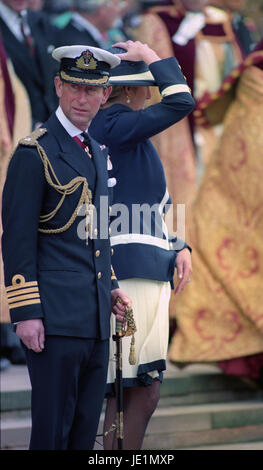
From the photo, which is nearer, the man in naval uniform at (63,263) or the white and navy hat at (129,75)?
the man in naval uniform at (63,263)

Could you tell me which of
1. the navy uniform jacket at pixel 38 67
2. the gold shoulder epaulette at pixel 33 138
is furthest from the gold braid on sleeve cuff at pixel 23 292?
the navy uniform jacket at pixel 38 67

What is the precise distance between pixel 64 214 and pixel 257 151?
9.56 ft

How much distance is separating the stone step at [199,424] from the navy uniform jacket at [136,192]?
1.53m

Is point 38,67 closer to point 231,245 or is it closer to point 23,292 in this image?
point 231,245

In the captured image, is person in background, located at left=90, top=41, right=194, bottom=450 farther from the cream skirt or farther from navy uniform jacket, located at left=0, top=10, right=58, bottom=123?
navy uniform jacket, located at left=0, top=10, right=58, bottom=123

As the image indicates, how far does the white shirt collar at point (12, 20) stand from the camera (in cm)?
621

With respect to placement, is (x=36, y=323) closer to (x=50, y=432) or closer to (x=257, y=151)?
(x=50, y=432)

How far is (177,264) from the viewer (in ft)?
11.3

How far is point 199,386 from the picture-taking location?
5.45 meters

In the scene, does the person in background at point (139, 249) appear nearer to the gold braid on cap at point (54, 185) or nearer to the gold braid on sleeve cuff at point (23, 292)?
the gold braid on cap at point (54, 185)

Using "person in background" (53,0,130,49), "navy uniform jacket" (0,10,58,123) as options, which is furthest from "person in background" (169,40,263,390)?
"person in background" (53,0,130,49)

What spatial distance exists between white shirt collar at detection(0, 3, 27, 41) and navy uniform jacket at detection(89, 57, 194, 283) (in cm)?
287

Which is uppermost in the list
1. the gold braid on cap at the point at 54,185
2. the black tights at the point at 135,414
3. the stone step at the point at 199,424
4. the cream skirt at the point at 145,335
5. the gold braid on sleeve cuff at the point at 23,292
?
the gold braid on cap at the point at 54,185
